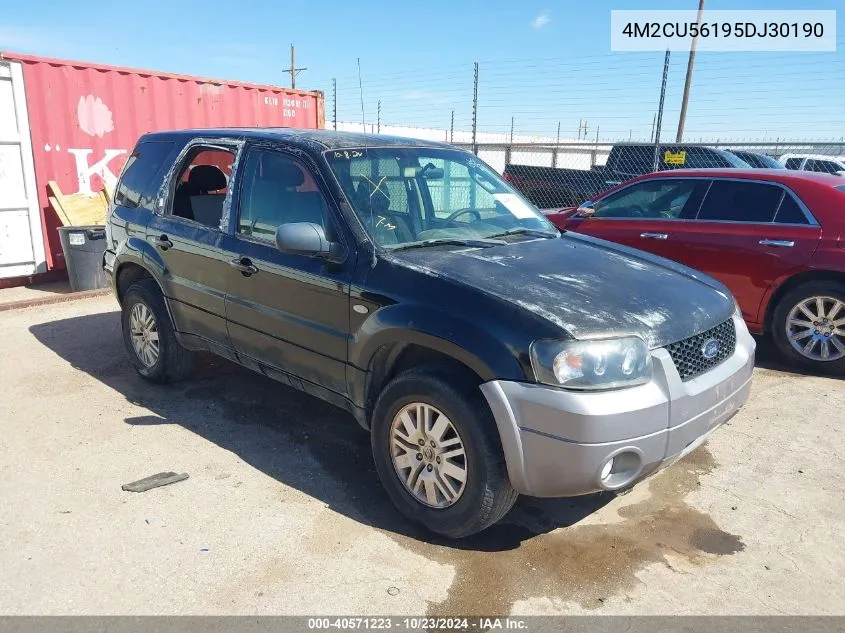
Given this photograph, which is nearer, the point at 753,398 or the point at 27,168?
the point at 753,398

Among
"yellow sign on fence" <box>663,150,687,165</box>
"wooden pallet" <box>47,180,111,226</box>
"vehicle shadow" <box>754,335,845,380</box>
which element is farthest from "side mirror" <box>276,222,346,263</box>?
"yellow sign on fence" <box>663,150,687,165</box>

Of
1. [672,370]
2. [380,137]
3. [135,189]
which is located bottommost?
[672,370]

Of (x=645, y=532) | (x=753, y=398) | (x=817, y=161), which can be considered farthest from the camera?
(x=817, y=161)

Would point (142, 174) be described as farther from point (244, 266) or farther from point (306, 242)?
point (306, 242)

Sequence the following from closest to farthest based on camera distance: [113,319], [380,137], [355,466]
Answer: [355,466]
[380,137]
[113,319]

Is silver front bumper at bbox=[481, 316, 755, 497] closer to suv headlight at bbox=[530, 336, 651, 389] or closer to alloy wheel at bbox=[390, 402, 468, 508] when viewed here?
suv headlight at bbox=[530, 336, 651, 389]

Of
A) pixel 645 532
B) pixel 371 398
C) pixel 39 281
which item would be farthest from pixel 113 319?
pixel 645 532

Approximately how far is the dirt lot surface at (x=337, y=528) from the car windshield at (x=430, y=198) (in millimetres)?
1471

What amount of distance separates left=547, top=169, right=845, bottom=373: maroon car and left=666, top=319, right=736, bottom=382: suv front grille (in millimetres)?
2739

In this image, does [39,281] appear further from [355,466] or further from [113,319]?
[355,466]

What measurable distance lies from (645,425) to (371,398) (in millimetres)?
1410

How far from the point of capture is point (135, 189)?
16.8ft

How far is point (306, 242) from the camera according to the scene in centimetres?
338

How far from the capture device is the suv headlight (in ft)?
8.87
